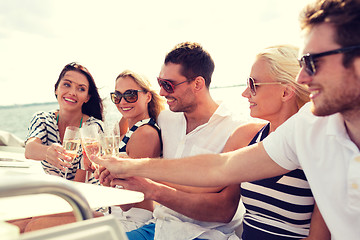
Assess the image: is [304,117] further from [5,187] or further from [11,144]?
[11,144]

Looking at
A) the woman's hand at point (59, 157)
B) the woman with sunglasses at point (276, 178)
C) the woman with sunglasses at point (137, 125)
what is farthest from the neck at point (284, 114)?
the woman's hand at point (59, 157)

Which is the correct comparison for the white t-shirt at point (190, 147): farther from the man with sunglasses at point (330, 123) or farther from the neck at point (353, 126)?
the neck at point (353, 126)

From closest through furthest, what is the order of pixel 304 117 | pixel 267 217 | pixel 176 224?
1. pixel 304 117
2. pixel 267 217
3. pixel 176 224

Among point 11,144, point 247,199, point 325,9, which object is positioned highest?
point 325,9

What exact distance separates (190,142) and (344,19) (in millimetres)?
1710

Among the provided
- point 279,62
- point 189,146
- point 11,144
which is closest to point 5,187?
point 279,62

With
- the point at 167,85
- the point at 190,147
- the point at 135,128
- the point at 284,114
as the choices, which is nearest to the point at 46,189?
the point at 284,114

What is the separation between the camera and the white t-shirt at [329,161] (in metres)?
1.40

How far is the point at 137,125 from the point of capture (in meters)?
2.99

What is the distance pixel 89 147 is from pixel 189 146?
0.99m

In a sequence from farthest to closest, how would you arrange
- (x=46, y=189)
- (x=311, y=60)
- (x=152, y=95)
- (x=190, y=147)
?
(x=152, y=95), (x=190, y=147), (x=311, y=60), (x=46, y=189)

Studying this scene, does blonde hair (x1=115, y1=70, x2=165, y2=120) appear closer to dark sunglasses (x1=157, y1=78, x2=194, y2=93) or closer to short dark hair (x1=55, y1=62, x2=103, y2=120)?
dark sunglasses (x1=157, y1=78, x2=194, y2=93)

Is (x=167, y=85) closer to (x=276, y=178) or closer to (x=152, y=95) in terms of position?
(x=152, y=95)

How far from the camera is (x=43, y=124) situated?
3.51 meters
